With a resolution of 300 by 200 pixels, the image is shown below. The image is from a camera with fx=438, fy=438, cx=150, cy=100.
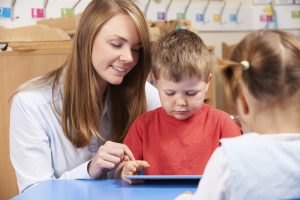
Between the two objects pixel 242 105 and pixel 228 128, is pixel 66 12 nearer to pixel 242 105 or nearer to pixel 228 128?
pixel 228 128

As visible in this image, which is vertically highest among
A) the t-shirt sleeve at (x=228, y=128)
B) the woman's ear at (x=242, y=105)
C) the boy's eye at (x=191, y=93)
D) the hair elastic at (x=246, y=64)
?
the hair elastic at (x=246, y=64)

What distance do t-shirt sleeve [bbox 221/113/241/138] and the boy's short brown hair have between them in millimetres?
120

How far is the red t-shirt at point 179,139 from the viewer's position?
113cm

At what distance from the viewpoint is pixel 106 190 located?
0.96 meters

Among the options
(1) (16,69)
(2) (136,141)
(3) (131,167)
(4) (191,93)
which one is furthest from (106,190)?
(1) (16,69)

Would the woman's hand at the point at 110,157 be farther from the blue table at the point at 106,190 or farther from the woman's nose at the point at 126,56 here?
the woman's nose at the point at 126,56

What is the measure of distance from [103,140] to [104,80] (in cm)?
18

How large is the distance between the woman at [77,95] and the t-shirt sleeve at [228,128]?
0.32 meters

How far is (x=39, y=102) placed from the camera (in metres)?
1.25

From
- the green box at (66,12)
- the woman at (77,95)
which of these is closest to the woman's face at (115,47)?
the woman at (77,95)

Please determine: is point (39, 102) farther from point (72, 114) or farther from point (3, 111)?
point (3, 111)

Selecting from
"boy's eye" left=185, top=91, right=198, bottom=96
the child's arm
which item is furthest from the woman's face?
the child's arm

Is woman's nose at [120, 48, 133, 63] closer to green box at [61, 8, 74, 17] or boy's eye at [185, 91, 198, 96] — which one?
boy's eye at [185, 91, 198, 96]

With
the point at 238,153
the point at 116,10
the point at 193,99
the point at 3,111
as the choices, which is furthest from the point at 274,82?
the point at 3,111
